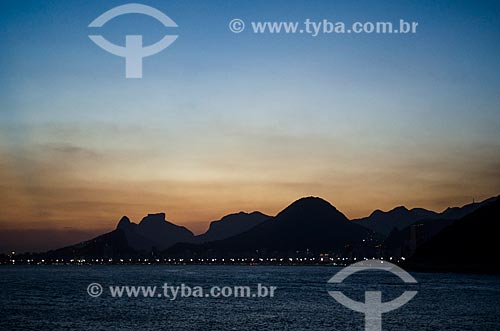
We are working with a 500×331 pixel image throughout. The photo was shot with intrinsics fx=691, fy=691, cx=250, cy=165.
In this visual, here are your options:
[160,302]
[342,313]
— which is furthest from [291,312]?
[160,302]

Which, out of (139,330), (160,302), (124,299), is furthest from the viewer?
(124,299)

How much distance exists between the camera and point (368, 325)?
55.5m

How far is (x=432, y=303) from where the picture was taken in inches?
3226

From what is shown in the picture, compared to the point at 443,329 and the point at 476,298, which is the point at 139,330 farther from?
the point at 476,298

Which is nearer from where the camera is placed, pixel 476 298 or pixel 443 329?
pixel 443 329

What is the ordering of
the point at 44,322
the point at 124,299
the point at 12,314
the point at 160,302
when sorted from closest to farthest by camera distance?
the point at 44,322
the point at 12,314
the point at 160,302
the point at 124,299

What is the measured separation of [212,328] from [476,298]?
2019 inches

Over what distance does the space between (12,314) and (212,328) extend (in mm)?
22828

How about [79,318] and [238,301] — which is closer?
[79,318]

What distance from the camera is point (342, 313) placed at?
67.4 metres

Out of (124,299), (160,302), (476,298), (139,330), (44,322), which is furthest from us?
(476,298)

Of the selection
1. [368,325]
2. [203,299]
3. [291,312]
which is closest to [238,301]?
[203,299]

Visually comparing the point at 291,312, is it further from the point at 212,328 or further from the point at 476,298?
the point at 476,298

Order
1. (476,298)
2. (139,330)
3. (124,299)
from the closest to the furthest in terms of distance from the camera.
Answer: (139,330), (124,299), (476,298)
